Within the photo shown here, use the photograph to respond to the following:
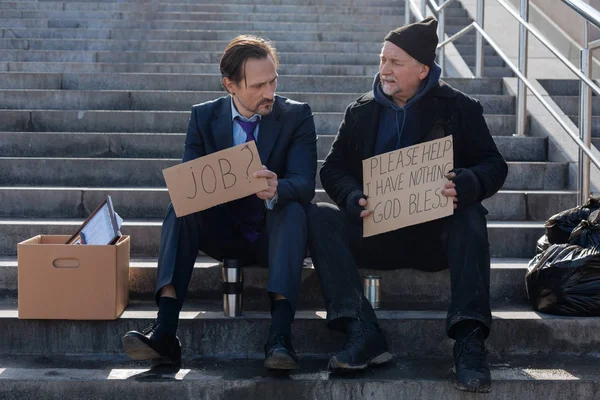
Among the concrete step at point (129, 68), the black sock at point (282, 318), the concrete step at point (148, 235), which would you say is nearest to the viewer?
the black sock at point (282, 318)

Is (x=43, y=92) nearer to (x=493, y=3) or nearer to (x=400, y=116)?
(x=400, y=116)

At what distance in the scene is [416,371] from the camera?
3180 mm

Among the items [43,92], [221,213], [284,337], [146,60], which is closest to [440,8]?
[146,60]

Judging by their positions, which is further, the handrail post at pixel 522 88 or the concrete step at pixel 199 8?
the concrete step at pixel 199 8

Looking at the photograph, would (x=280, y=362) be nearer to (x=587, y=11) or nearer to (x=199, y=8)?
(x=587, y=11)

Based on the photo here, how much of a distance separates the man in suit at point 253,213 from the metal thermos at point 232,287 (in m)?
0.15

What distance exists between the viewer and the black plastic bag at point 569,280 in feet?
11.3

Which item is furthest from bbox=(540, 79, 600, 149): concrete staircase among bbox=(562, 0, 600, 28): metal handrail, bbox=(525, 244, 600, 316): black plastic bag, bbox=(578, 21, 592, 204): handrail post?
bbox=(525, 244, 600, 316): black plastic bag

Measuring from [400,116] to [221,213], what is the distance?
2.87 feet

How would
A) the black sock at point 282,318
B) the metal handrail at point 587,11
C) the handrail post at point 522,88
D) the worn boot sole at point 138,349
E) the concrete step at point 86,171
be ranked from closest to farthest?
the worn boot sole at point 138,349 → the black sock at point 282,318 → the metal handrail at point 587,11 → the concrete step at point 86,171 → the handrail post at point 522,88

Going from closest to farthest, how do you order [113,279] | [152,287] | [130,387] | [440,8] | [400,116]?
[130,387] < [113,279] < [400,116] < [152,287] < [440,8]

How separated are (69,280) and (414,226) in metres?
1.43

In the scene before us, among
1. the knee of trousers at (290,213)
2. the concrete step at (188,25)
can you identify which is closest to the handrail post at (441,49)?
the concrete step at (188,25)

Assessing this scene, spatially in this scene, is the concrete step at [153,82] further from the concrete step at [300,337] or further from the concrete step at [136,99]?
the concrete step at [300,337]
